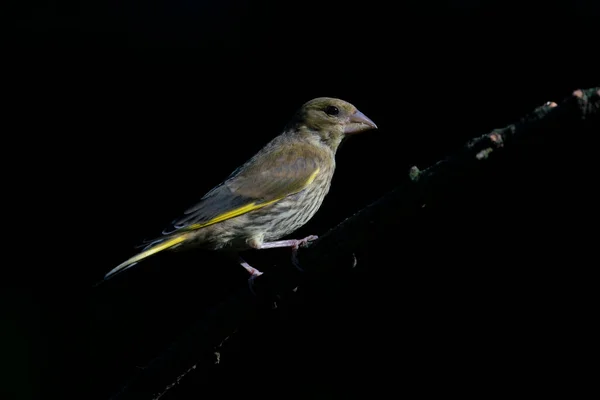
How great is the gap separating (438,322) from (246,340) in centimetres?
102

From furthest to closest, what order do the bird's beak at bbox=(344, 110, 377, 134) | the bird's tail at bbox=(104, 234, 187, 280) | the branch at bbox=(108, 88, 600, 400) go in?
1. the bird's beak at bbox=(344, 110, 377, 134)
2. the bird's tail at bbox=(104, 234, 187, 280)
3. the branch at bbox=(108, 88, 600, 400)

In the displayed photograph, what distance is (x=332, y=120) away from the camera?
3533 millimetres

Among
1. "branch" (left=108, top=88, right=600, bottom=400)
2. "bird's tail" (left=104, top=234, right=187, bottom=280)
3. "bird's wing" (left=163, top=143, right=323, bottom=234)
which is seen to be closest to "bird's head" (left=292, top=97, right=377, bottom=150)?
"bird's wing" (left=163, top=143, right=323, bottom=234)

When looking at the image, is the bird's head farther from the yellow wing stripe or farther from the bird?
the yellow wing stripe

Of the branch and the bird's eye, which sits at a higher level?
the bird's eye

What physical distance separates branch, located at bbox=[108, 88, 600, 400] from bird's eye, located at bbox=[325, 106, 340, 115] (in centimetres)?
144

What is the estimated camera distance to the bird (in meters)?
2.86

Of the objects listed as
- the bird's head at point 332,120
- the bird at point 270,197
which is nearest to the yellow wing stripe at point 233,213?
the bird at point 270,197

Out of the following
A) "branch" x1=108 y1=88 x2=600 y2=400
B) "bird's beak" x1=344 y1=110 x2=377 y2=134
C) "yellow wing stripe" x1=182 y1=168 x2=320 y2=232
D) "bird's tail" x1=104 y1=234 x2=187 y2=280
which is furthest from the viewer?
"bird's beak" x1=344 y1=110 x2=377 y2=134

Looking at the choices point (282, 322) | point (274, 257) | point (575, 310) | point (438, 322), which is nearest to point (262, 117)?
point (274, 257)

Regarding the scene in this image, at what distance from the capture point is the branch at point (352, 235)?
151 centimetres

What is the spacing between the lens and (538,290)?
12.5 ft

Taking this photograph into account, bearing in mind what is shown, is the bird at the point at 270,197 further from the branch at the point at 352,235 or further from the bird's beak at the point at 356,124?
the branch at the point at 352,235

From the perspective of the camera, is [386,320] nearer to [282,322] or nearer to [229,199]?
[282,322]
